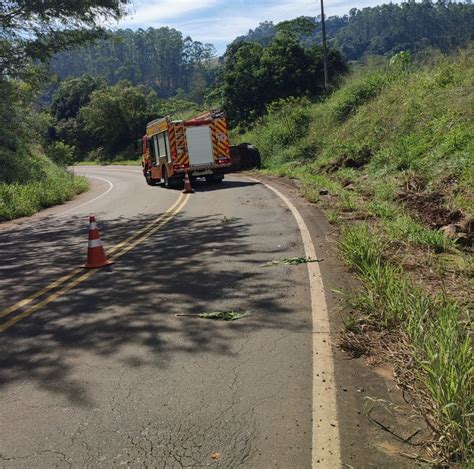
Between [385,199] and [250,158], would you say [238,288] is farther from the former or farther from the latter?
[250,158]

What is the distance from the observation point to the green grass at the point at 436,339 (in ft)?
9.37

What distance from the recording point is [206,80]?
15700 centimetres

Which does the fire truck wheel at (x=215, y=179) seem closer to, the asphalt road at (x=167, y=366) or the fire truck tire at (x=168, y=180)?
the fire truck tire at (x=168, y=180)

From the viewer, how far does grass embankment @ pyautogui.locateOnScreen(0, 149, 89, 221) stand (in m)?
18.3

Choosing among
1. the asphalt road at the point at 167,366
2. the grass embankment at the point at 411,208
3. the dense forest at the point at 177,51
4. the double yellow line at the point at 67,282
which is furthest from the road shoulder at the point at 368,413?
the dense forest at the point at 177,51

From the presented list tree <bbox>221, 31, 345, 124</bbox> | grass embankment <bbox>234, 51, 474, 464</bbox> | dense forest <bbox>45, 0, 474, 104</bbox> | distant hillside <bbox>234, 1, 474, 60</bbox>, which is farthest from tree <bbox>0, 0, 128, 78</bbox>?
dense forest <bbox>45, 0, 474, 104</bbox>

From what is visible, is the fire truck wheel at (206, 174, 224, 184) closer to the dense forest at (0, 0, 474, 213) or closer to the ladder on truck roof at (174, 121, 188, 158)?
the ladder on truck roof at (174, 121, 188, 158)

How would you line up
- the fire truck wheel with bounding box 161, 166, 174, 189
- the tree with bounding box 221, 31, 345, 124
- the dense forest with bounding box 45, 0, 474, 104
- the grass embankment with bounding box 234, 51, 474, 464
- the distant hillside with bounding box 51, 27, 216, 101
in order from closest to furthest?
1. the grass embankment with bounding box 234, 51, 474, 464
2. the fire truck wheel with bounding box 161, 166, 174, 189
3. the tree with bounding box 221, 31, 345, 124
4. the dense forest with bounding box 45, 0, 474, 104
5. the distant hillside with bounding box 51, 27, 216, 101

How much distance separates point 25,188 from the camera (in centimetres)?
2050

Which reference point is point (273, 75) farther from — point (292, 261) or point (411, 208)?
point (292, 261)

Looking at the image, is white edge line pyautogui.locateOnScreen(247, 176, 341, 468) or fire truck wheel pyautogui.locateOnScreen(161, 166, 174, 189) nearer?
white edge line pyautogui.locateOnScreen(247, 176, 341, 468)

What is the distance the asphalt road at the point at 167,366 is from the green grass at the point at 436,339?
417 millimetres

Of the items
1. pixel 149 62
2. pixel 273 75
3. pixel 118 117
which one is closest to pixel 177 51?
pixel 149 62

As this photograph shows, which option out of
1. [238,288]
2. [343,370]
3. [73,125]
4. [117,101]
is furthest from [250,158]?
[73,125]
